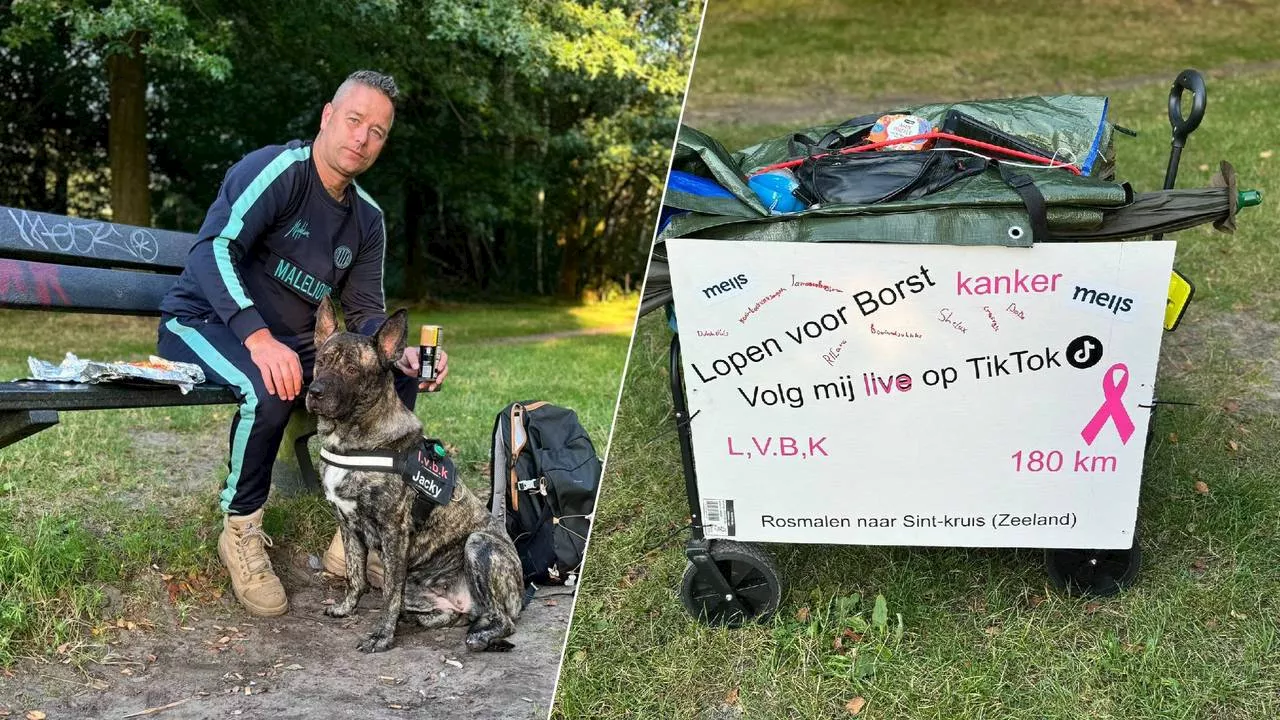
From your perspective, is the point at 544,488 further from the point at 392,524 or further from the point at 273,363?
the point at 273,363

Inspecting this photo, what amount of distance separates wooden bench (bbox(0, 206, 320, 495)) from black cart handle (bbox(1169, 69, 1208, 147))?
3.13 meters

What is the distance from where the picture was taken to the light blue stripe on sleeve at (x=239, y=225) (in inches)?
130

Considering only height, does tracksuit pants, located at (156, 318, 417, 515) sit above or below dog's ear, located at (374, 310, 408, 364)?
below

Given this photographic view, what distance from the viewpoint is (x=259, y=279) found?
356 centimetres

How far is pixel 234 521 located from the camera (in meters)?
3.48

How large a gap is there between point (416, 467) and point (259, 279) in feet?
2.82

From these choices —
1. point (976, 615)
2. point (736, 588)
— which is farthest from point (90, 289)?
point (976, 615)

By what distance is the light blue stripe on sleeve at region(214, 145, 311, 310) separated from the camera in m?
3.31

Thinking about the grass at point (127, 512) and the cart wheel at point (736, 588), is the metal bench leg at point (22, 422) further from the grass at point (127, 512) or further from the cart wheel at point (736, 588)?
the cart wheel at point (736, 588)

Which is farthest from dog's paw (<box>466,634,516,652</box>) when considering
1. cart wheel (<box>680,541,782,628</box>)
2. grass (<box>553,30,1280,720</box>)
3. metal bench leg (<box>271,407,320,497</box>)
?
metal bench leg (<box>271,407,320,497</box>)

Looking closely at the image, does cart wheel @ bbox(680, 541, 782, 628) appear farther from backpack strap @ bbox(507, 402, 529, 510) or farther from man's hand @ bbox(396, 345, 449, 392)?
man's hand @ bbox(396, 345, 449, 392)

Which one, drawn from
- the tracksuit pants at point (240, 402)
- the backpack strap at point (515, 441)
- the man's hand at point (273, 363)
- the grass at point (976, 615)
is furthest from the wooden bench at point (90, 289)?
the grass at point (976, 615)

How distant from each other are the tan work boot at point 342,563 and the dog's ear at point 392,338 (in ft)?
2.53

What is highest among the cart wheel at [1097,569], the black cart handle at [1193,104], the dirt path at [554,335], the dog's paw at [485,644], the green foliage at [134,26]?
the green foliage at [134,26]
